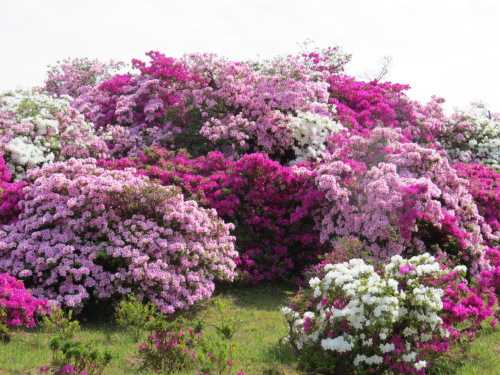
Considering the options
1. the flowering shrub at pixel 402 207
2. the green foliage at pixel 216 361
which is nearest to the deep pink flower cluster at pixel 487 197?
the flowering shrub at pixel 402 207

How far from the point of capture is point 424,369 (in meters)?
5.66

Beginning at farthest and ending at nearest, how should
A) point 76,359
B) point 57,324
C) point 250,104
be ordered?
point 250,104 < point 57,324 < point 76,359

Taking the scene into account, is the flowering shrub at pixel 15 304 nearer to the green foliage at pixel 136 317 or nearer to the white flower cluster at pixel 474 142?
the green foliage at pixel 136 317

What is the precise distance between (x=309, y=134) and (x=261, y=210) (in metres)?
3.51

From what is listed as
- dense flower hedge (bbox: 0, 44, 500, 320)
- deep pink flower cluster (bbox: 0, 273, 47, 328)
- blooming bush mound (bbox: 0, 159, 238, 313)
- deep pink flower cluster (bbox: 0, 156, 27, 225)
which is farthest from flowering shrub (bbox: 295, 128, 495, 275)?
deep pink flower cluster (bbox: 0, 156, 27, 225)

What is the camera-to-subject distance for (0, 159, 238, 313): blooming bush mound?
7516 millimetres

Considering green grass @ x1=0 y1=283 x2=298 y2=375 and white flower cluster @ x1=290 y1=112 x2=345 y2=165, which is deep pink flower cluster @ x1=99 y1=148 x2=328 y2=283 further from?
white flower cluster @ x1=290 y1=112 x2=345 y2=165

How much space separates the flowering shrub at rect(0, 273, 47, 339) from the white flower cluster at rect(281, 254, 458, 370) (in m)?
4.08

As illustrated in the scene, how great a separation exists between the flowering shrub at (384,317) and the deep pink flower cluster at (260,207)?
181 inches

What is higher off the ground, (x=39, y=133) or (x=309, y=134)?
(x=309, y=134)

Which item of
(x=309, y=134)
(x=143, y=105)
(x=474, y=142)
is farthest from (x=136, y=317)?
(x=474, y=142)

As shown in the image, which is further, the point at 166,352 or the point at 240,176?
the point at 240,176

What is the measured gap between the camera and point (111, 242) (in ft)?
25.7

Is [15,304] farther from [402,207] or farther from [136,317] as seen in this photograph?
[402,207]
